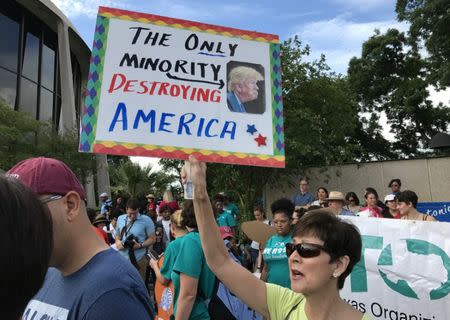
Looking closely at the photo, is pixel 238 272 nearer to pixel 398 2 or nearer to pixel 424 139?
pixel 398 2

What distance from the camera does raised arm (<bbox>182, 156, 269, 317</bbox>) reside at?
212 cm

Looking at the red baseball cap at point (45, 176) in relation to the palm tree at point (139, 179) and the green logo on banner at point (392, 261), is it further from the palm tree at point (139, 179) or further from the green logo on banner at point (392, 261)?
the palm tree at point (139, 179)

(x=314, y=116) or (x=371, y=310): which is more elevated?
(x=314, y=116)

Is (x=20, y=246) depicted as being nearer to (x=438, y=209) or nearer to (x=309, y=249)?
(x=309, y=249)

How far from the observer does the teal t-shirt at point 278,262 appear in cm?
378

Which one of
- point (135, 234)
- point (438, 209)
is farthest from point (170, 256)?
point (438, 209)

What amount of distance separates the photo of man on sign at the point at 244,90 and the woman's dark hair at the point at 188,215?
41.9 inches

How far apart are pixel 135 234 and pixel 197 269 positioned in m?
3.58

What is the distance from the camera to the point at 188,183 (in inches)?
85.5

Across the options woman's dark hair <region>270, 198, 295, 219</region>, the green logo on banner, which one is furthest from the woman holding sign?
the green logo on banner

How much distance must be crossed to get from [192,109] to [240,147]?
366 mm

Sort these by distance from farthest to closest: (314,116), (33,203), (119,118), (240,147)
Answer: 1. (314,116)
2. (240,147)
3. (119,118)
4. (33,203)

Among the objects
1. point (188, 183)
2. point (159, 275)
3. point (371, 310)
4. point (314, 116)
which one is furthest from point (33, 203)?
point (314, 116)

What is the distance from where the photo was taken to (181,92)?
8.36 feet
